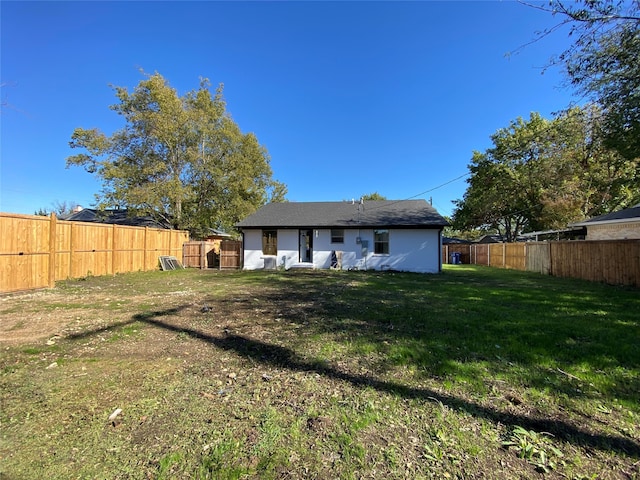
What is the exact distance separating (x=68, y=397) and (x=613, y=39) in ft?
36.6

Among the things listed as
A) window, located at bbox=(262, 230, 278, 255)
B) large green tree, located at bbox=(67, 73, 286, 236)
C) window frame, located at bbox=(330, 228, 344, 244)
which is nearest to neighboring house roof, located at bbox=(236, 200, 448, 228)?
window frame, located at bbox=(330, 228, 344, 244)

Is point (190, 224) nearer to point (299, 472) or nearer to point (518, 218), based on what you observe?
point (299, 472)

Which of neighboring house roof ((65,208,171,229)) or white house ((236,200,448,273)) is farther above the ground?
neighboring house roof ((65,208,171,229))

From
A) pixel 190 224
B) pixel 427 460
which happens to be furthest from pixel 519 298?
pixel 190 224

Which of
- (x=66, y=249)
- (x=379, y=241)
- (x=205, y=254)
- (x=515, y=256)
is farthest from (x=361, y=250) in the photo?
(x=66, y=249)

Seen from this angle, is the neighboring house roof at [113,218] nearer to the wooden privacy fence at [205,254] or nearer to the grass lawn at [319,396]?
the wooden privacy fence at [205,254]

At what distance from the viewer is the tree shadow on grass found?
2326 millimetres

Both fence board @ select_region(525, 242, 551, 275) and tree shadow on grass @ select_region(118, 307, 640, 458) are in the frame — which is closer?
tree shadow on grass @ select_region(118, 307, 640, 458)

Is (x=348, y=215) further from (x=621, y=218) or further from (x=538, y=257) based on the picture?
(x=621, y=218)

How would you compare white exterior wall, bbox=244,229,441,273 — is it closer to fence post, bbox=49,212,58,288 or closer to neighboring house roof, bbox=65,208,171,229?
fence post, bbox=49,212,58,288

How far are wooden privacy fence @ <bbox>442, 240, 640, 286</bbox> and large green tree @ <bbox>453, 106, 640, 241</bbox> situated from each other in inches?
306

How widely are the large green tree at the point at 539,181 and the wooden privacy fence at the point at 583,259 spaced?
7.78 m

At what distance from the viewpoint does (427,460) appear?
2.13 m

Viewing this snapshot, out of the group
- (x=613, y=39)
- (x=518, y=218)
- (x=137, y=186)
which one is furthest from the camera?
(x=518, y=218)
